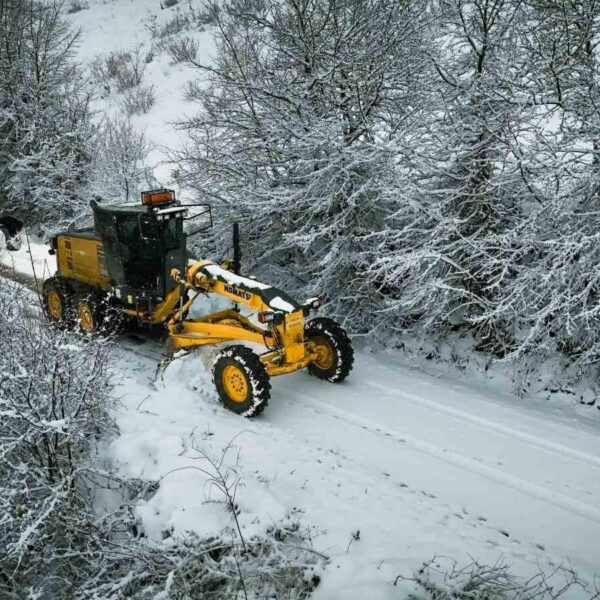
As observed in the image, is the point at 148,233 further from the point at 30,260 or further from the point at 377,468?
the point at 30,260

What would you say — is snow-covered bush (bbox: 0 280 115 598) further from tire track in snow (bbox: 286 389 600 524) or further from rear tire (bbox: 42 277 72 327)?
rear tire (bbox: 42 277 72 327)

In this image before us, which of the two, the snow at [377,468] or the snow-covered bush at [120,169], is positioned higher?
the snow-covered bush at [120,169]

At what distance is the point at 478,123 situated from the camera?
7.25 meters

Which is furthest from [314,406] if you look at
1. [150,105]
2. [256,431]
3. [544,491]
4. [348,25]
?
[150,105]

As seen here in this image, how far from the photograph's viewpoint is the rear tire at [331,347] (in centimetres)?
714

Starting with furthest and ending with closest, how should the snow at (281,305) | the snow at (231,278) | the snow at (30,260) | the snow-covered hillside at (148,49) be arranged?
the snow-covered hillside at (148,49)
the snow at (30,260)
the snow at (231,278)
the snow at (281,305)

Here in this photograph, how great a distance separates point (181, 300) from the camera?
25.7 ft

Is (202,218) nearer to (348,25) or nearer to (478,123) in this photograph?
(348,25)

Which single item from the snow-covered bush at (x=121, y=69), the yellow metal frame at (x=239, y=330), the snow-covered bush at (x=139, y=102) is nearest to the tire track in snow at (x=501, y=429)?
the yellow metal frame at (x=239, y=330)

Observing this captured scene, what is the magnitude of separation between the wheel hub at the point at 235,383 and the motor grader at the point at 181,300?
0.5 inches

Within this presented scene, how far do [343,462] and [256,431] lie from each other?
3.43 ft

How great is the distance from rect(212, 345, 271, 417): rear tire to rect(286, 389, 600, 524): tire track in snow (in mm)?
824

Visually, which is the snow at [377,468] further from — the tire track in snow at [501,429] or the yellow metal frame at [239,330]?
the yellow metal frame at [239,330]

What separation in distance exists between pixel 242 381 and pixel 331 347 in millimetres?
1401
